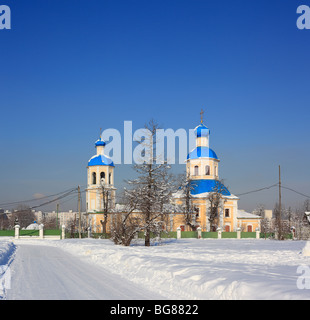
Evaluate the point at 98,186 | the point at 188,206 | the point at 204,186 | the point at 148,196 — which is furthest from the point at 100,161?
the point at 148,196

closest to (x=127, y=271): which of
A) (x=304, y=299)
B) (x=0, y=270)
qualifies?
(x=0, y=270)

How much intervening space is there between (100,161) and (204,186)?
1684cm

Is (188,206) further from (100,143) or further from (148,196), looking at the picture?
(148,196)

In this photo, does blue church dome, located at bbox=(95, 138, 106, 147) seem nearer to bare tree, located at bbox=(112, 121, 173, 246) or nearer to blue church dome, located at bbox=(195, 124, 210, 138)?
blue church dome, located at bbox=(195, 124, 210, 138)

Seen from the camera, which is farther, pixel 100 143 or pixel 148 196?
pixel 100 143

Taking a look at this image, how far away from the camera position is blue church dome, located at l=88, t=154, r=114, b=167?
64.9 metres

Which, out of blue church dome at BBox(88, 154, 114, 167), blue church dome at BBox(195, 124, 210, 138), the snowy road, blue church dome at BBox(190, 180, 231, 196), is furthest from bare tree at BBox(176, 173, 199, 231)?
the snowy road

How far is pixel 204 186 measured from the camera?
210 ft

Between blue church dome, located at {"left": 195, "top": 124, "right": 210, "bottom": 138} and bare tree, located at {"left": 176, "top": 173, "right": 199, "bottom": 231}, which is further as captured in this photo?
blue church dome, located at {"left": 195, "top": 124, "right": 210, "bottom": 138}

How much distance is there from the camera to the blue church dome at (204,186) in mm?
63209

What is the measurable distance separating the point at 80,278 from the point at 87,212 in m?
54.5

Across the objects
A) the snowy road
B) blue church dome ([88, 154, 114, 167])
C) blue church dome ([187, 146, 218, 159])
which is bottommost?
the snowy road

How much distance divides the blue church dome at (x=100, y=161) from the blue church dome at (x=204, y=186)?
13.5m

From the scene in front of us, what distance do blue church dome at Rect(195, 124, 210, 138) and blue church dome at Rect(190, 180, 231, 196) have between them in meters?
7.88
